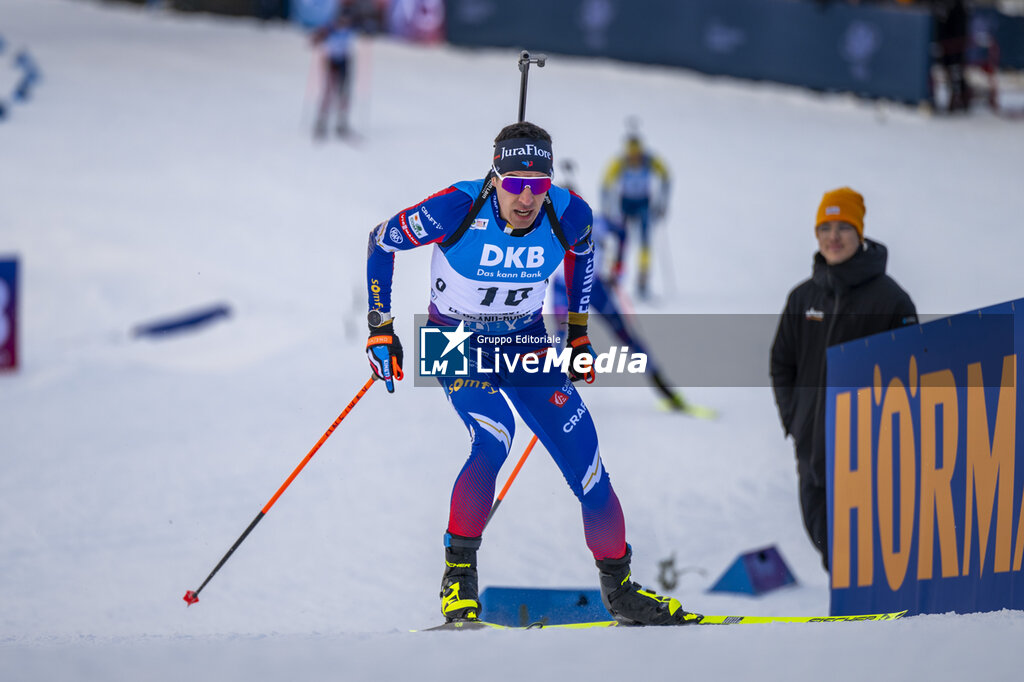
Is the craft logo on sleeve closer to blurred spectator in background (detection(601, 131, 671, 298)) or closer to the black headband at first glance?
the black headband

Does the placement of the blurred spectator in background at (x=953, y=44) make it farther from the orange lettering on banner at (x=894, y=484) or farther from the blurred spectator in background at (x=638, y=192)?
the orange lettering on banner at (x=894, y=484)

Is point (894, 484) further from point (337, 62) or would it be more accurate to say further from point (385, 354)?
point (337, 62)

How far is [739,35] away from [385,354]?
17.2 m

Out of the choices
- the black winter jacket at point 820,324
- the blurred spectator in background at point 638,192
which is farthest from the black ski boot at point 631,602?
the blurred spectator in background at point 638,192

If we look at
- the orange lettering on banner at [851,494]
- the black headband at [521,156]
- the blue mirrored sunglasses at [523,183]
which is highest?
the black headband at [521,156]

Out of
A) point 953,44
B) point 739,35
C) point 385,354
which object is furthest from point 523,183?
point 739,35

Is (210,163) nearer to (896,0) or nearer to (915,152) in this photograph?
(915,152)

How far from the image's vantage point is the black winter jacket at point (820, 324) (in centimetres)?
499

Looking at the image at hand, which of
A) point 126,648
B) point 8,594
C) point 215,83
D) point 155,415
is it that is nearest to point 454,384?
point 126,648

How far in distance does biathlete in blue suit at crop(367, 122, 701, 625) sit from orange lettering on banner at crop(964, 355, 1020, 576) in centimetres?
107

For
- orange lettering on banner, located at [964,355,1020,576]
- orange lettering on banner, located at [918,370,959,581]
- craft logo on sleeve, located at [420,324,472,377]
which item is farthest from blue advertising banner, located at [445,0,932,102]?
craft logo on sleeve, located at [420,324,472,377]

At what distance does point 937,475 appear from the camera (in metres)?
4.15

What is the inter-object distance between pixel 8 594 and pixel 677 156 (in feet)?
43.2

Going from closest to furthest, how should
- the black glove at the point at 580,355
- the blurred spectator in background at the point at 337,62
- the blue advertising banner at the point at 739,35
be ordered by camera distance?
the black glove at the point at 580,355 → the blurred spectator in background at the point at 337,62 → the blue advertising banner at the point at 739,35
